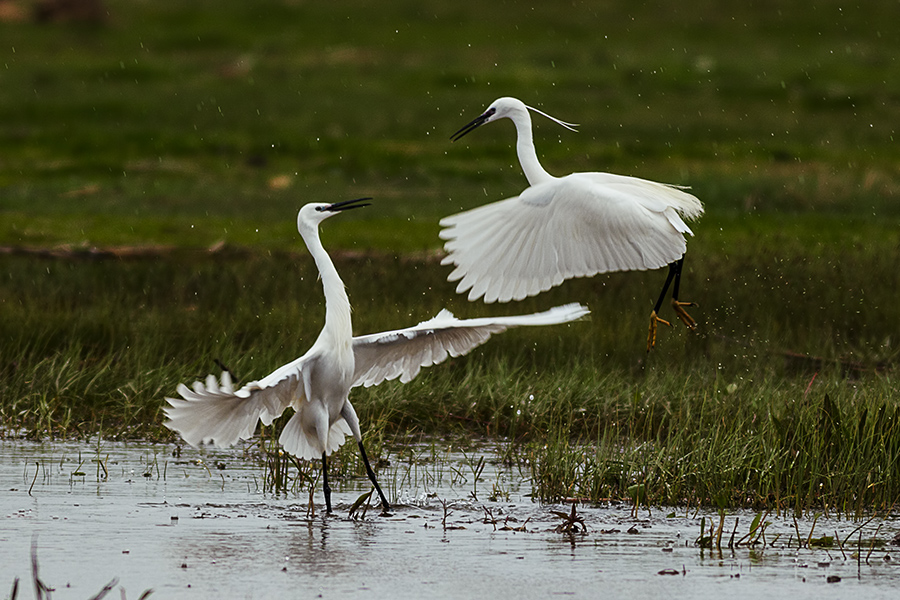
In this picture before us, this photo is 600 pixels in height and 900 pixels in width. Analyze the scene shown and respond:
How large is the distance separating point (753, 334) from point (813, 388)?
1.90 m

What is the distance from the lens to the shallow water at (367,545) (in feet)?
22.0

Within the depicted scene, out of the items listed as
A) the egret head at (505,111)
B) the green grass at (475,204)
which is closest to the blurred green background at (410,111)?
the green grass at (475,204)

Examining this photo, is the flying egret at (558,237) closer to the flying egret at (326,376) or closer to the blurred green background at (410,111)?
the flying egret at (326,376)

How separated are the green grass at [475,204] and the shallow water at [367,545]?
1.66 ft

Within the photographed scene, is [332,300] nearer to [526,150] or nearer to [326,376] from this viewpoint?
[326,376]

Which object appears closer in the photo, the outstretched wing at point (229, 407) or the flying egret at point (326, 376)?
the outstretched wing at point (229, 407)

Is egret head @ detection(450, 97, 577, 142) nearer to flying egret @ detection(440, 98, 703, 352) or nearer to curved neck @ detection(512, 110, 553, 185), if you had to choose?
curved neck @ detection(512, 110, 553, 185)

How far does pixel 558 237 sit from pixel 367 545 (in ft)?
6.74

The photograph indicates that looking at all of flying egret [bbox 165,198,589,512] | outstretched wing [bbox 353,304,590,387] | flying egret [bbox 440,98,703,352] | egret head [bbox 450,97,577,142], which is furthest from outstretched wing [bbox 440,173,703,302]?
egret head [bbox 450,97,577,142]

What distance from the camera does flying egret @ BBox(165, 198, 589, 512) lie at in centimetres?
808

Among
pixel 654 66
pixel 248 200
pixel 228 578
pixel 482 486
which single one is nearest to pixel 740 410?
pixel 482 486

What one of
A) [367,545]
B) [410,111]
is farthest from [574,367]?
[410,111]

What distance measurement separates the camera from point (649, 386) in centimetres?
1042

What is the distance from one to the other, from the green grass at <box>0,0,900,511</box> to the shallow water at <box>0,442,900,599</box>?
20.0 inches
